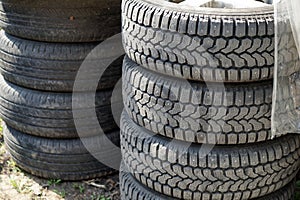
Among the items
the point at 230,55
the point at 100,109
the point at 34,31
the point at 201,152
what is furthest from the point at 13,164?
the point at 230,55

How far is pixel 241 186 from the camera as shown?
269 cm

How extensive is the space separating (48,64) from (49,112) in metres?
0.36

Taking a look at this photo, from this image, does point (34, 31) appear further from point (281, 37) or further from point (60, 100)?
point (281, 37)

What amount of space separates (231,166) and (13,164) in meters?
2.11

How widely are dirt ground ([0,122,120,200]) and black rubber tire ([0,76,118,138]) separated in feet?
1.29

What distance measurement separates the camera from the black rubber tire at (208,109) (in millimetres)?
2533

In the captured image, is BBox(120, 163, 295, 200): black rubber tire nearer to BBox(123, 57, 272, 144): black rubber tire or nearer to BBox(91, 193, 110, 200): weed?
BBox(123, 57, 272, 144): black rubber tire

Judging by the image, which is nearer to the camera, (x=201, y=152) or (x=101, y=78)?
(x=201, y=152)

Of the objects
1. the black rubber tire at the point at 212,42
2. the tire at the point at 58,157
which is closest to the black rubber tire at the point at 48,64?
the tire at the point at 58,157

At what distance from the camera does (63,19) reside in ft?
11.2

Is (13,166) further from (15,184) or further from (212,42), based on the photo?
(212,42)

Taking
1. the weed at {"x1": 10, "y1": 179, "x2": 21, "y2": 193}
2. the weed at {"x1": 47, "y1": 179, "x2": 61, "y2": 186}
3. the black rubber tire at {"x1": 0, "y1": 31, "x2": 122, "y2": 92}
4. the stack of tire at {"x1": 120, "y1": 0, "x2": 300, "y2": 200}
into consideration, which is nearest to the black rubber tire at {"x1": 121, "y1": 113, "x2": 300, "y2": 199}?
the stack of tire at {"x1": 120, "y1": 0, "x2": 300, "y2": 200}

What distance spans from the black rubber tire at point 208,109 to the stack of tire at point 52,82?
3.10ft

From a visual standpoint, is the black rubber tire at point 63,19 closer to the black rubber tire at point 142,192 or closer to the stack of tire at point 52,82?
the stack of tire at point 52,82
